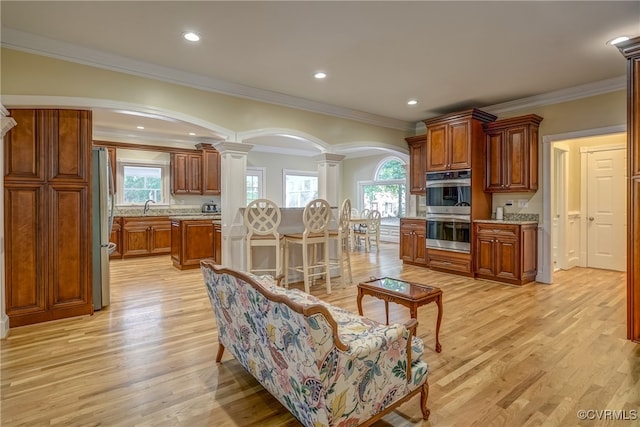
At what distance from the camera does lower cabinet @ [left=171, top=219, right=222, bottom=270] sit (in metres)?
5.95

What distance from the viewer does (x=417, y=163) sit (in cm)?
657

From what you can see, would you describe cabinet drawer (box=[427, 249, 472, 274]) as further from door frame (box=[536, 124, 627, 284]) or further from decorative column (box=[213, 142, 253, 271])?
decorative column (box=[213, 142, 253, 271])

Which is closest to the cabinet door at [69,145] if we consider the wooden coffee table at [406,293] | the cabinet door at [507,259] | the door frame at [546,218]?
the wooden coffee table at [406,293]

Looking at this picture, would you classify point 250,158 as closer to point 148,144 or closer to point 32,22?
point 148,144

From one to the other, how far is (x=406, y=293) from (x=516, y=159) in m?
3.71

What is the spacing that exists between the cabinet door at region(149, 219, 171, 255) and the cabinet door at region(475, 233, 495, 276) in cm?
639

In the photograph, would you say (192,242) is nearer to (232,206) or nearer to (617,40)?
(232,206)

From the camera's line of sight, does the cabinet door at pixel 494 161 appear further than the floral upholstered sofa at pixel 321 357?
Yes

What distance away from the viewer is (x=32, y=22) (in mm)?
2926

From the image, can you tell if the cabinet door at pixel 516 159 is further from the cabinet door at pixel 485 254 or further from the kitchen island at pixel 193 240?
the kitchen island at pixel 193 240

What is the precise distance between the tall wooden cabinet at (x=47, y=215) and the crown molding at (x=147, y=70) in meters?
0.56

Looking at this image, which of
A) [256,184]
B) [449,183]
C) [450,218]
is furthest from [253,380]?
[256,184]

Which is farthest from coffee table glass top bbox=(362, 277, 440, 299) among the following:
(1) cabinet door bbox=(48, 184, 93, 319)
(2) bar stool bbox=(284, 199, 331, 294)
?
(1) cabinet door bbox=(48, 184, 93, 319)

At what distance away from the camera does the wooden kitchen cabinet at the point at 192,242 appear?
5949 millimetres
